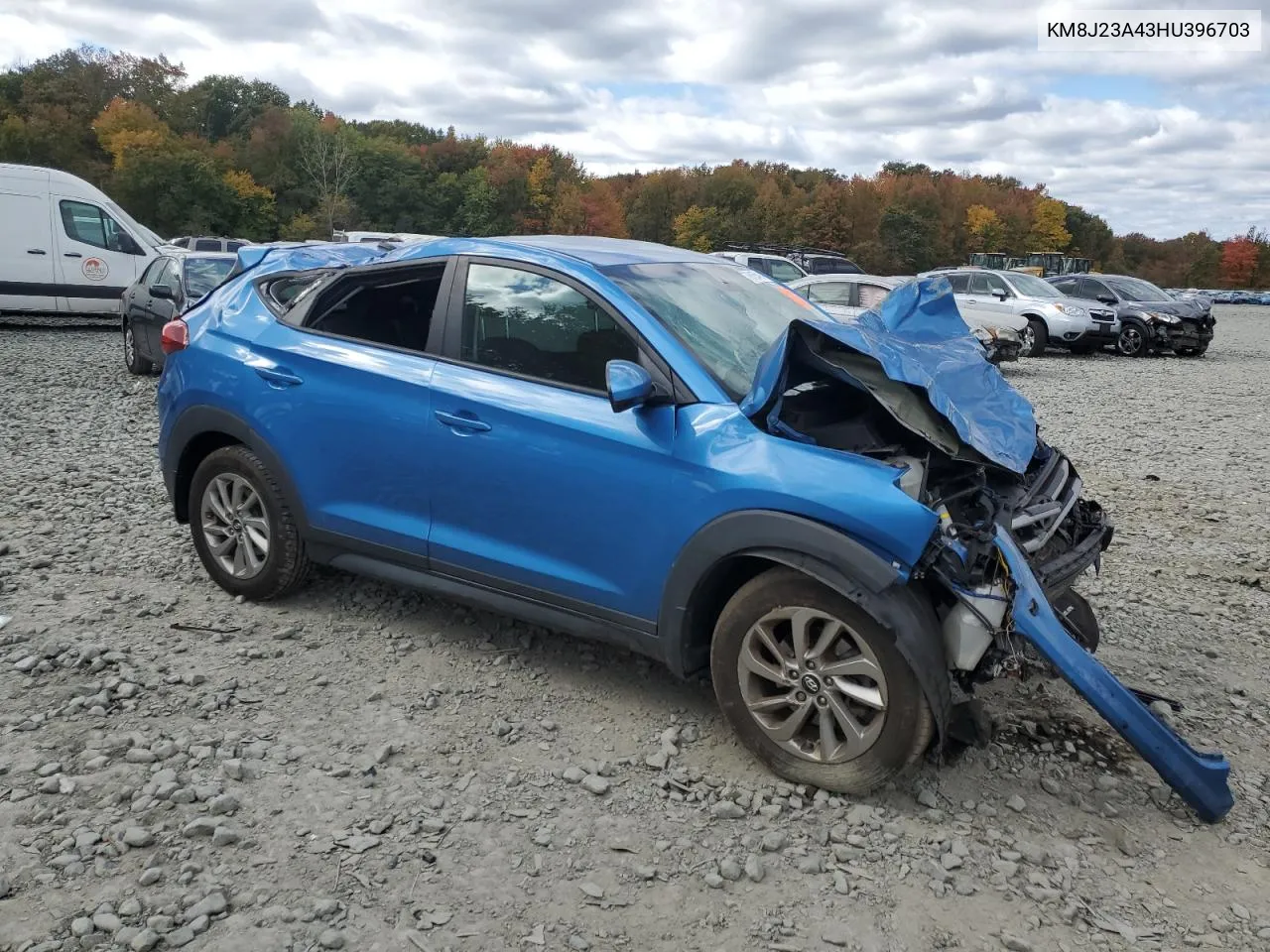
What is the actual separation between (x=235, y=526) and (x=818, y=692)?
2.90 metres

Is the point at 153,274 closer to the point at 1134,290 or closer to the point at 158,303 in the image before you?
the point at 158,303

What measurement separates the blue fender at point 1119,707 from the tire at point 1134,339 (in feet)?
60.3

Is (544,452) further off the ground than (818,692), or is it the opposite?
(544,452)

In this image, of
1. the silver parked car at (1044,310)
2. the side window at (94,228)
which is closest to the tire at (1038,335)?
the silver parked car at (1044,310)

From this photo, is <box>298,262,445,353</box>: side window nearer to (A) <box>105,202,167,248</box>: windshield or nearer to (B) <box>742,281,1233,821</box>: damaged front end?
(B) <box>742,281,1233,821</box>: damaged front end

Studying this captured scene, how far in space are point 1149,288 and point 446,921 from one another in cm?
2183

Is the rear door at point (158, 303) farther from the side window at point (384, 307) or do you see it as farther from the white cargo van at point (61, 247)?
the side window at point (384, 307)

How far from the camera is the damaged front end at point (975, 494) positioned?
3.17 m

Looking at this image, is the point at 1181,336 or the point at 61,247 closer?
the point at 61,247

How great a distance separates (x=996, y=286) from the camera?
19.8 metres

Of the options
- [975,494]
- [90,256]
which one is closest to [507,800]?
[975,494]

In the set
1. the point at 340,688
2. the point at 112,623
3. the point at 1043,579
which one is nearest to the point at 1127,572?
the point at 1043,579

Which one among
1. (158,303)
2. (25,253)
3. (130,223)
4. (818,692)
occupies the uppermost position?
(130,223)

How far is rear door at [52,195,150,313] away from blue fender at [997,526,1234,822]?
1670cm
